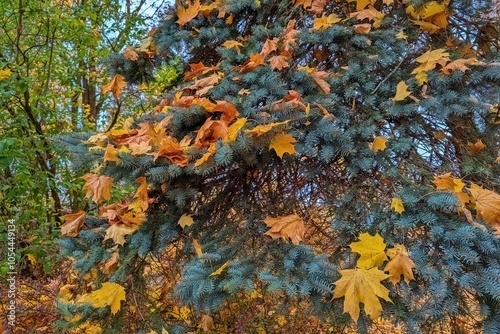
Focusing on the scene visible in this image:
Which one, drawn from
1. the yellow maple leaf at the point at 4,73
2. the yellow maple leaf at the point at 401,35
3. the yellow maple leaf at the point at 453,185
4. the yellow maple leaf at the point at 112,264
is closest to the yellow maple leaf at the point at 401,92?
the yellow maple leaf at the point at 401,35

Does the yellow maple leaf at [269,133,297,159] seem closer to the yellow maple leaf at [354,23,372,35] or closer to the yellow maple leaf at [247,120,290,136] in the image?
the yellow maple leaf at [247,120,290,136]

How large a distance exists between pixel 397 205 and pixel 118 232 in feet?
3.75

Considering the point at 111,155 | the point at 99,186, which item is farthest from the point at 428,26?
the point at 99,186

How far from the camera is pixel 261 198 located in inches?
75.5

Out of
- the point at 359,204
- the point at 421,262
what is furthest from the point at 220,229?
the point at 421,262

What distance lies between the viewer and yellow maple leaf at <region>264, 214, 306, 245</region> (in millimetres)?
1526

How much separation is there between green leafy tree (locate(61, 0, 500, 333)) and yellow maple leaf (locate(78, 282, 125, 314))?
37 millimetres

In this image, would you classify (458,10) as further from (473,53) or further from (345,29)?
(345,29)

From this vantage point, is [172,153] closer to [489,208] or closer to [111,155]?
[111,155]

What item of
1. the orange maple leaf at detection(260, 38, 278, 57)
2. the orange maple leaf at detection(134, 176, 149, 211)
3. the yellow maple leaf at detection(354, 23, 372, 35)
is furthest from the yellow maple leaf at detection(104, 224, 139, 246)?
the yellow maple leaf at detection(354, 23, 372, 35)

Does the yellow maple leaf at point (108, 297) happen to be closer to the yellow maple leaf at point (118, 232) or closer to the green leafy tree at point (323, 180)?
the green leafy tree at point (323, 180)

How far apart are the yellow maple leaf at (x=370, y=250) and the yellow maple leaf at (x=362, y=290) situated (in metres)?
0.06

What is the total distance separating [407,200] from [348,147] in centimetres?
32

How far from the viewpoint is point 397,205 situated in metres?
1.44
